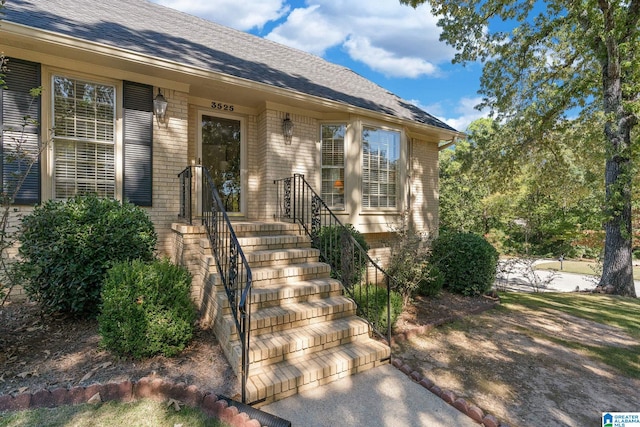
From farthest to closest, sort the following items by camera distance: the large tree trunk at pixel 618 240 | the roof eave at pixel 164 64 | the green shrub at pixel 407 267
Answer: the large tree trunk at pixel 618 240 < the green shrub at pixel 407 267 < the roof eave at pixel 164 64

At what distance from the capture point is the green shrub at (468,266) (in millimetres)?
7035

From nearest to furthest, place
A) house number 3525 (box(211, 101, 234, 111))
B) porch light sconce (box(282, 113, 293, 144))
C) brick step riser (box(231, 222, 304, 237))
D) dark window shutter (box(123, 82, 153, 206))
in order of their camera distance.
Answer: brick step riser (box(231, 222, 304, 237))
dark window shutter (box(123, 82, 153, 206))
house number 3525 (box(211, 101, 234, 111))
porch light sconce (box(282, 113, 293, 144))

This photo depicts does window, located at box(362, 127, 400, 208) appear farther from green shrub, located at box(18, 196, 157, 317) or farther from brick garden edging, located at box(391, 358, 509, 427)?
green shrub, located at box(18, 196, 157, 317)

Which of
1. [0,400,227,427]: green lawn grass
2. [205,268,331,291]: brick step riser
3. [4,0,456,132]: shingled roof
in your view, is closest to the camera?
[0,400,227,427]: green lawn grass

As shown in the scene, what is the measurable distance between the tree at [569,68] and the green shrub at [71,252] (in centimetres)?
900

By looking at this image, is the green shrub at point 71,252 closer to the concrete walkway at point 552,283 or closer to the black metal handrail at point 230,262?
the black metal handrail at point 230,262

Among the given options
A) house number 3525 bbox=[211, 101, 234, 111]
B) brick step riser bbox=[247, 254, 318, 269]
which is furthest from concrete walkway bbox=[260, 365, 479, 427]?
house number 3525 bbox=[211, 101, 234, 111]

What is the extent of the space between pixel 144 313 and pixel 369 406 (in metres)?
2.48

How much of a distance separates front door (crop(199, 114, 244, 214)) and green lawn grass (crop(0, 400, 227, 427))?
4540mm

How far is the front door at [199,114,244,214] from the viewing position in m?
6.63

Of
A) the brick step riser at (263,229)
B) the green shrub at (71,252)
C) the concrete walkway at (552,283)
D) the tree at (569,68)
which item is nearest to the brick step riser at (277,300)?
the brick step riser at (263,229)

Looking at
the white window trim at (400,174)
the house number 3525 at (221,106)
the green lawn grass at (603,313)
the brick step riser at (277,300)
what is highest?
the house number 3525 at (221,106)

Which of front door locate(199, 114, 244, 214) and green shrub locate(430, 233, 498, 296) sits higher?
front door locate(199, 114, 244, 214)

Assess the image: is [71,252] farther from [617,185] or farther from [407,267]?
[617,185]
